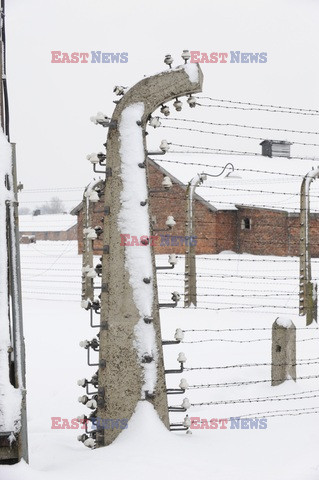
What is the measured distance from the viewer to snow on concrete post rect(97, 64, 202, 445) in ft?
15.3

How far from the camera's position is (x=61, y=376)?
7445mm

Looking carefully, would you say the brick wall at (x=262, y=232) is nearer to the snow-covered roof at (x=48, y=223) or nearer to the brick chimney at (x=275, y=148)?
the brick chimney at (x=275, y=148)

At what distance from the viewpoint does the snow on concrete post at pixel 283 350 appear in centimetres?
630

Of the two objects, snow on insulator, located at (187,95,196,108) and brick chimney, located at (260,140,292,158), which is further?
brick chimney, located at (260,140,292,158)

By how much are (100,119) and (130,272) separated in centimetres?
113

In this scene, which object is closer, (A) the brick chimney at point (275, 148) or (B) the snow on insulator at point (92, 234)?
(B) the snow on insulator at point (92, 234)

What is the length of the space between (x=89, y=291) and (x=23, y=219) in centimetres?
6168

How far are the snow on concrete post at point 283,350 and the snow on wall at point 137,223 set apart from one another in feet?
6.45

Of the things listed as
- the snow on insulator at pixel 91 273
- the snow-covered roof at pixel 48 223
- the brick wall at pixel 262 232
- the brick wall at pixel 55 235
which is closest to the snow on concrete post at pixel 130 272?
the snow on insulator at pixel 91 273

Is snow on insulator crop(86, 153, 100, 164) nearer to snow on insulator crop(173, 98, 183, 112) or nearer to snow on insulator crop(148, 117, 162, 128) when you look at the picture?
snow on insulator crop(148, 117, 162, 128)

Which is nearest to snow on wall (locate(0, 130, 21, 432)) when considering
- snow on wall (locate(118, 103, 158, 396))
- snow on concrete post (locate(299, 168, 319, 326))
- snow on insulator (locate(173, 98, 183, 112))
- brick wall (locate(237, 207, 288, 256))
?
snow on wall (locate(118, 103, 158, 396))

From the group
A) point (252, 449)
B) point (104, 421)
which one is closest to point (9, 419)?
point (104, 421)

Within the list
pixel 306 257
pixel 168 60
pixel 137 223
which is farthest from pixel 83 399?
pixel 306 257

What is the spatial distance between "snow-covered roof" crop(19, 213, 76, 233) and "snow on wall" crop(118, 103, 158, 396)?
192 feet
